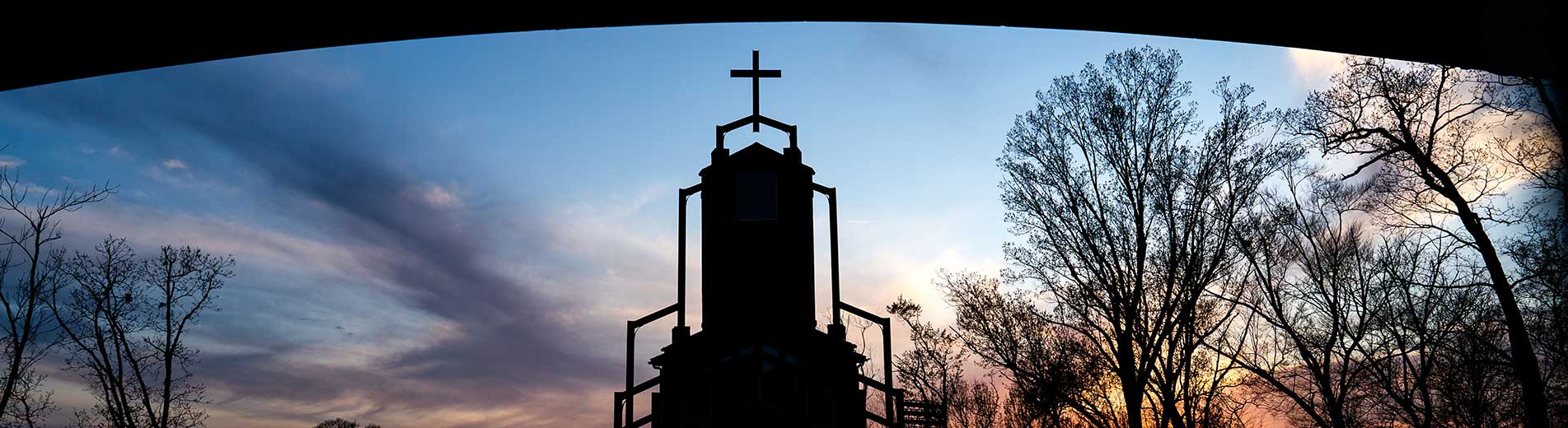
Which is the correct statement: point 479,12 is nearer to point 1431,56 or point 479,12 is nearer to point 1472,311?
point 1431,56

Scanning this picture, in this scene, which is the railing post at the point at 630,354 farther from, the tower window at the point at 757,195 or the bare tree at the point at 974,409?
the bare tree at the point at 974,409

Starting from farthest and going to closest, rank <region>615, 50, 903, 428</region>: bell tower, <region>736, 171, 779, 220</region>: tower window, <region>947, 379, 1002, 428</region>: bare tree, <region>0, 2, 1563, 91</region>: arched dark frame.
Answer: <region>947, 379, 1002, 428</region>: bare tree, <region>736, 171, 779, 220</region>: tower window, <region>615, 50, 903, 428</region>: bell tower, <region>0, 2, 1563, 91</region>: arched dark frame

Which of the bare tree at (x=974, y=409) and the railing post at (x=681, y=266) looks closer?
the railing post at (x=681, y=266)

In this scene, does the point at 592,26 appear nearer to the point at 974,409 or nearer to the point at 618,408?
the point at 618,408

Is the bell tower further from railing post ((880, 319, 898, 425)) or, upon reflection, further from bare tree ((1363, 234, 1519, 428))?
bare tree ((1363, 234, 1519, 428))

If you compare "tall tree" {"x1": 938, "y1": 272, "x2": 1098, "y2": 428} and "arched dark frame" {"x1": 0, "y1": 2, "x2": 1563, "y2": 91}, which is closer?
"arched dark frame" {"x1": 0, "y1": 2, "x2": 1563, "y2": 91}

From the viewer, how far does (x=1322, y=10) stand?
6.35 m

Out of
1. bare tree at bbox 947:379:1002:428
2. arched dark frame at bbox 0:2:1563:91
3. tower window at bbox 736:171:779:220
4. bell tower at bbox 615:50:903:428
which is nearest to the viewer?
arched dark frame at bbox 0:2:1563:91

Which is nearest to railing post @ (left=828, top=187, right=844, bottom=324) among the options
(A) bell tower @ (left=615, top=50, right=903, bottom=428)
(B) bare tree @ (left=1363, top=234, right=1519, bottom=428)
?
(A) bell tower @ (left=615, top=50, right=903, bottom=428)

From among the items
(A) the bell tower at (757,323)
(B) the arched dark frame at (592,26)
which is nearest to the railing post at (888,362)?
(A) the bell tower at (757,323)

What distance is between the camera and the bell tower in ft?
63.6

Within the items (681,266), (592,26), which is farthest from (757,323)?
(592,26)

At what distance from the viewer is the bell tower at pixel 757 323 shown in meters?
19.4

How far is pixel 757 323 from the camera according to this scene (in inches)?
810
